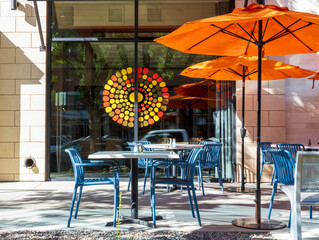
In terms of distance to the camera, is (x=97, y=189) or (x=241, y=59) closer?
(x=241, y=59)

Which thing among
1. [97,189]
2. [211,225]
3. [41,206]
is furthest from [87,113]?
[211,225]

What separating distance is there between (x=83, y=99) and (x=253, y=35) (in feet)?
15.0

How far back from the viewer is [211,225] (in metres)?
4.67

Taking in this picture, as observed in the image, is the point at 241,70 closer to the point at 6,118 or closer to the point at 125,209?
the point at 125,209

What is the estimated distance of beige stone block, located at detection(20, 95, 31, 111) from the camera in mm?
8641

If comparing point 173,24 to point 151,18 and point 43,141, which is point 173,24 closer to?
point 151,18

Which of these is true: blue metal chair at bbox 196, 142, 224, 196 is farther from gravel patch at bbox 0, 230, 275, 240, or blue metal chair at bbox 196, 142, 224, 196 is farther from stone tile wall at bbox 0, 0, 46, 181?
stone tile wall at bbox 0, 0, 46, 181

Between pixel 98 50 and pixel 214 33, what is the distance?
171 inches

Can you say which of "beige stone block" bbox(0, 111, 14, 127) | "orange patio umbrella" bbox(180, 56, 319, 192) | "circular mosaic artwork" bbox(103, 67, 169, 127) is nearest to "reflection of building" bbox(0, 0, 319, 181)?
"beige stone block" bbox(0, 111, 14, 127)

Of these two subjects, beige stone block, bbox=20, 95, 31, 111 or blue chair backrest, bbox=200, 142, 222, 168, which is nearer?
blue chair backrest, bbox=200, 142, 222, 168

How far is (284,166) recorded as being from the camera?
446cm

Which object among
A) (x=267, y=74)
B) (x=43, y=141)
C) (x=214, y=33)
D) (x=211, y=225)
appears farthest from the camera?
(x=43, y=141)

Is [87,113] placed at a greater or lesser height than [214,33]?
lesser

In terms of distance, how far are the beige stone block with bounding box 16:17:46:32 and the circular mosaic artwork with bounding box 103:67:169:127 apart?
1.89 metres
